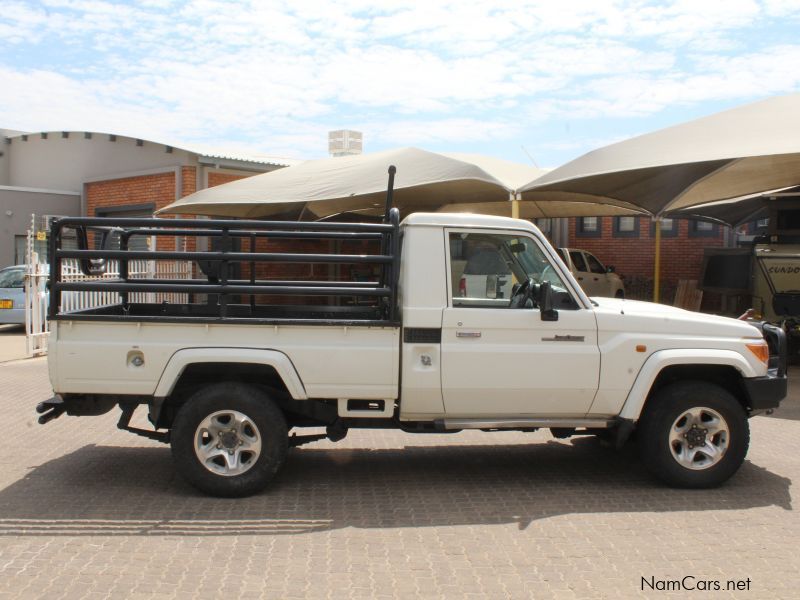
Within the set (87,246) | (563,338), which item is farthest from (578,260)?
(87,246)

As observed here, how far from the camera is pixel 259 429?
5.27 meters

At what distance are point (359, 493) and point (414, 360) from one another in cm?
107

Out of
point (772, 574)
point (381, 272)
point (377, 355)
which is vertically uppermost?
point (381, 272)

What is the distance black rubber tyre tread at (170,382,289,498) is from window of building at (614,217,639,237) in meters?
17.6

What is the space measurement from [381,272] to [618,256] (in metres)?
16.7

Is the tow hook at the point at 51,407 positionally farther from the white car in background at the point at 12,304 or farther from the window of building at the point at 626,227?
the window of building at the point at 626,227

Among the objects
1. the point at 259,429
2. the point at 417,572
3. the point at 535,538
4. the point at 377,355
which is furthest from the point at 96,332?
the point at 535,538

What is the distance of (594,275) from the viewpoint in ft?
62.5

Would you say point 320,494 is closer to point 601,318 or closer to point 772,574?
point 601,318

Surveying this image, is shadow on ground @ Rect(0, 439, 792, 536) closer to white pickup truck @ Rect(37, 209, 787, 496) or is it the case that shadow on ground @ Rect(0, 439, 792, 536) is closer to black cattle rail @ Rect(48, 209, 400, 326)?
white pickup truck @ Rect(37, 209, 787, 496)

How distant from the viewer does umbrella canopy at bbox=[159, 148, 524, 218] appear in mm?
12400

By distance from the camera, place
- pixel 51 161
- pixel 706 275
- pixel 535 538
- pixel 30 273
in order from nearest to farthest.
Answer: pixel 535 538 → pixel 30 273 → pixel 706 275 → pixel 51 161

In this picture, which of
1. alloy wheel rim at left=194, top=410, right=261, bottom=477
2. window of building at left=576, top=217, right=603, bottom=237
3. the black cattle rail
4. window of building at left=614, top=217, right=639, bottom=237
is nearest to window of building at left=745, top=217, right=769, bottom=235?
window of building at left=614, top=217, right=639, bottom=237

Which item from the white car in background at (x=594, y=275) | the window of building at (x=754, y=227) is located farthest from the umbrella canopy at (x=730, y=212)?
the white car in background at (x=594, y=275)
